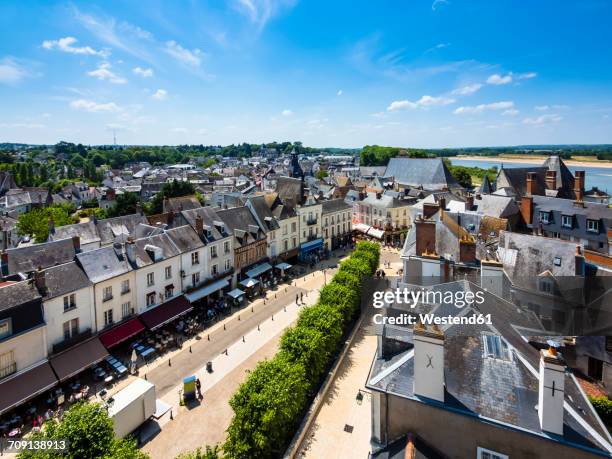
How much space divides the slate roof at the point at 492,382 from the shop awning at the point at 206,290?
68.3 ft

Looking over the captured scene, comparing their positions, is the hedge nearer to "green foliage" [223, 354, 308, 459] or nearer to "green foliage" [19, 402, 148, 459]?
"green foliage" [223, 354, 308, 459]

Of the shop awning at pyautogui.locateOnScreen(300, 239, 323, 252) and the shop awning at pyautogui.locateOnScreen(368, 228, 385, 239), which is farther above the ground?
the shop awning at pyautogui.locateOnScreen(368, 228, 385, 239)

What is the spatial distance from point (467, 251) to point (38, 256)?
29.3m

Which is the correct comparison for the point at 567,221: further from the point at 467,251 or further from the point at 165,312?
the point at 165,312

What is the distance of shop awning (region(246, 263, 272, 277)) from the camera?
34.7m

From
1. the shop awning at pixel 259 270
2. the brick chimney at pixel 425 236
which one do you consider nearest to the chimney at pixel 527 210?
the brick chimney at pixel 425 236

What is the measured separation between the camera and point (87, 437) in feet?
36.4

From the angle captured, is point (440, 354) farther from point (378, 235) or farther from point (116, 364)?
point (378, 235)

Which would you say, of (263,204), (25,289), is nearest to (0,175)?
(263,204)

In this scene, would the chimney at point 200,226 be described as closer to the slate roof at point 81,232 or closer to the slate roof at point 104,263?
the slate roof at point 104,263

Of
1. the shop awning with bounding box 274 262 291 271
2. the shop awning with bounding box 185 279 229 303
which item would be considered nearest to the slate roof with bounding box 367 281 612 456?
the shop awning with bounding box 185 279 229 303

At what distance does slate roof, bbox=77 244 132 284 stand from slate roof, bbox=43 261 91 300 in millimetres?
447

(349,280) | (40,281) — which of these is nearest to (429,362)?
(349,280)

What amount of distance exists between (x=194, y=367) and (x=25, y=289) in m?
10.5
